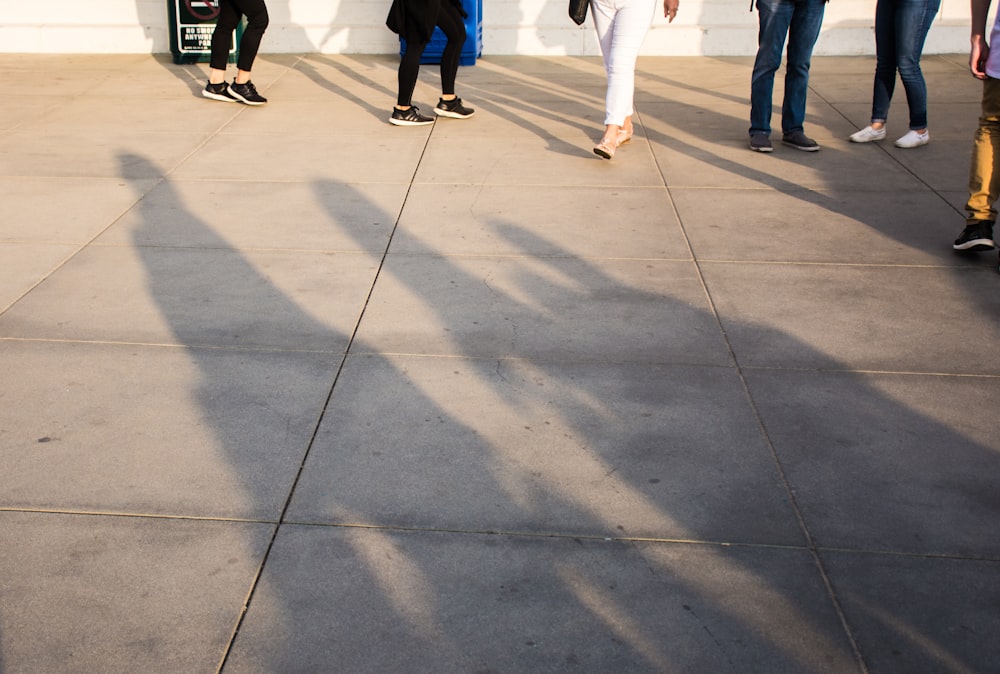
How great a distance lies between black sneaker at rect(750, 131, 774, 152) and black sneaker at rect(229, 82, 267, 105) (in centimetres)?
406

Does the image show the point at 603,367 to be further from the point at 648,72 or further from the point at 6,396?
the point at 648,72

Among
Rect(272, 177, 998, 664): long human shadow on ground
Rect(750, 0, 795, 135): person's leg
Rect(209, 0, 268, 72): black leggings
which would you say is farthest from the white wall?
Rect(272, 177, 998, 664): long human shadow on ground

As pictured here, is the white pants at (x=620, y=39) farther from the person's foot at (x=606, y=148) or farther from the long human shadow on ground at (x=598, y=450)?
the long human shadow on ground at (x=598, y=450)

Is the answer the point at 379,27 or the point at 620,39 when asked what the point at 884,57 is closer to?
the point at 620,39

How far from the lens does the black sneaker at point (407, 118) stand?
28.1ft

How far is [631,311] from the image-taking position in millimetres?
5086

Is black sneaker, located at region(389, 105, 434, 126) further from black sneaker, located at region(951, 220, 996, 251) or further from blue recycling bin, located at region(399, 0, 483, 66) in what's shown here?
black sneaker, located at region(951, 220, 996, 251)

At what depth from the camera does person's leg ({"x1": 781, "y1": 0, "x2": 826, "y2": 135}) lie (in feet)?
25.5

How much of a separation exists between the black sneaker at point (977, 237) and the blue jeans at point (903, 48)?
2.29 metres

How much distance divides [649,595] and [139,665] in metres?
1.36

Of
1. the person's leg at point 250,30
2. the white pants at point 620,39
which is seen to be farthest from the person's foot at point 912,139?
the person's leg at point 250,30

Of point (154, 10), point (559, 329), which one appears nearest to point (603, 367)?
point (559, 329)

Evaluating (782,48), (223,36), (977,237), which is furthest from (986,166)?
(223,36)

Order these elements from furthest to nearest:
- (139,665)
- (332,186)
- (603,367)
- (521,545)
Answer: (332,186)
(603,367)
(521,545)
(139,665)
